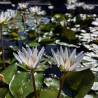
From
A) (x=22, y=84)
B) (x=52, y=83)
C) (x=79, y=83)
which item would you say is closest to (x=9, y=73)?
(x=22, y=84)

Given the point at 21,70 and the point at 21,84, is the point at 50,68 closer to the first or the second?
the point at 21,70

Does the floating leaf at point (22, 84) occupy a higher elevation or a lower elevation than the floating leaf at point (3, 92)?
higher

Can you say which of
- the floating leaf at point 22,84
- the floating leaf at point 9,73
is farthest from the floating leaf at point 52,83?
the floating leaf at point 9,73

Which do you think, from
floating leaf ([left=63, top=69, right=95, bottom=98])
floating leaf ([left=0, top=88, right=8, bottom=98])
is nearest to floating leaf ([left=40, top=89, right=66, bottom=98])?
floating leaf ([left=63, top=69, right=95, bottom=98])

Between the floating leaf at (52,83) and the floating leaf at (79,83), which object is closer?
the floating leaf at (79,83)

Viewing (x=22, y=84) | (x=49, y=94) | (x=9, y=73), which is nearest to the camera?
(x=49, y=94)

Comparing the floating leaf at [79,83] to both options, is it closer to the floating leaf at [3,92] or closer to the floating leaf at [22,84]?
the floating leaf at [22,84]

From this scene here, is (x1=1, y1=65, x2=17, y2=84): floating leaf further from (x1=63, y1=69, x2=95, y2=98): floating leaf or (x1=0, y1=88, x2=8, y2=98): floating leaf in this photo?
(x1=63, y1=69, x2=95, y2=98): floating leaf

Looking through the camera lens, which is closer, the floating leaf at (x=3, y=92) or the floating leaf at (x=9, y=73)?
the floating leaf at (x=3, y=92)

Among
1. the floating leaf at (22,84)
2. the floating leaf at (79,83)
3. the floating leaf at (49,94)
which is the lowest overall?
the floating leaf at (22,84)

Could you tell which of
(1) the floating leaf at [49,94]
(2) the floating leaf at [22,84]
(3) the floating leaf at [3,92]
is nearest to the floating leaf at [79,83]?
(1) the floating leaf at [49,94]

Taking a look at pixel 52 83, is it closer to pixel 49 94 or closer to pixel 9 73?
pixel 49 94

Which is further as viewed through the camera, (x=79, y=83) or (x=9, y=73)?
(x=9, y=73)
